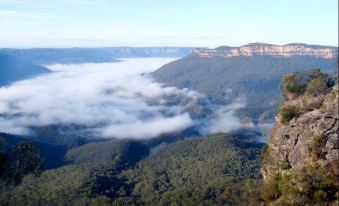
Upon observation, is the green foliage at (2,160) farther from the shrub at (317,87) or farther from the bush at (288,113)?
the shrub at (317,87)

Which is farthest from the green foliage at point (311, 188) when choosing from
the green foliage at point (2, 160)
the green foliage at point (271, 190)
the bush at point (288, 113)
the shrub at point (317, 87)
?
the green foliage at point (2, 160)

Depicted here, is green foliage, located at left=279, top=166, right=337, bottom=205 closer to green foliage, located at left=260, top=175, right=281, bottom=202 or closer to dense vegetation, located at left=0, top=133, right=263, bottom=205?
green foliage, located at left=260, top=175, right=281, bottom=202

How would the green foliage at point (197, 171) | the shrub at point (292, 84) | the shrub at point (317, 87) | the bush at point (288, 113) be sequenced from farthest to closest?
the green foliage at point (197, 171) < the shrub at point (292, 84) < the shrub at point (317, 87) < the bush at point (288, 113)

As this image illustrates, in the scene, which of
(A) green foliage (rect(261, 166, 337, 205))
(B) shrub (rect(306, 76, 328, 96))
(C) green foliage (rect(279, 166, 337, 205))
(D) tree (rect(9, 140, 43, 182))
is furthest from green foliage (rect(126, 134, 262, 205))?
(C) green foliage (rect(279, 166, 337, 205))

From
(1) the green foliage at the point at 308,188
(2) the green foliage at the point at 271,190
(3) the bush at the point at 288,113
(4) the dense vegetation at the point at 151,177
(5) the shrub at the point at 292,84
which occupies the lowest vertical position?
(4) the dense vegetation at the point at 151,177

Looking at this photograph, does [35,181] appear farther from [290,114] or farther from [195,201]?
[290,114]

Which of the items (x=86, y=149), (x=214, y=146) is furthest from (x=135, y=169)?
(x=86, y=149)

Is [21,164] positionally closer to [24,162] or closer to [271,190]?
[24,162]
